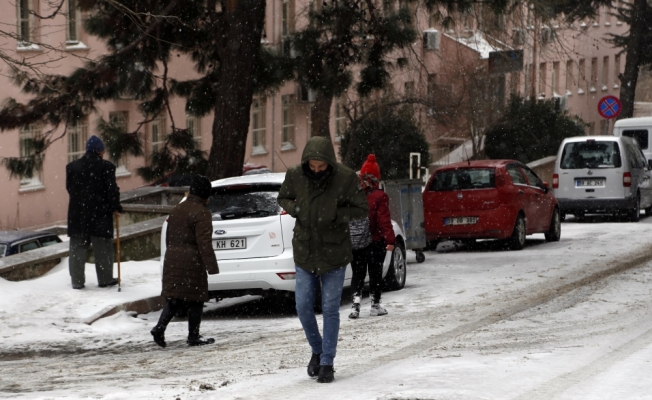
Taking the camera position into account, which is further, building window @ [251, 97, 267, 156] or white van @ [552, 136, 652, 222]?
building window @ [251, 97, 267, 156]

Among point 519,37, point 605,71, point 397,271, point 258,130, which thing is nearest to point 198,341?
point 397,271

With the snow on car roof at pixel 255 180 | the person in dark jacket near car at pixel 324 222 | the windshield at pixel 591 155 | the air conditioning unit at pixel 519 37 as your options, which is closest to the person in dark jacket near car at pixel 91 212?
the snow on car roof at pixel 255 180

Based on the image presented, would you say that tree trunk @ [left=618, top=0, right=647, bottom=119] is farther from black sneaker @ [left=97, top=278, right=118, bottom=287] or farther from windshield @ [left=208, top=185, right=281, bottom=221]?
windshield @ [left=208, top=185, right=281, bottom=221]

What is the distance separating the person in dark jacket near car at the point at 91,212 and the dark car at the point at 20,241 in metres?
3.78

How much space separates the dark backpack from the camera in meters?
12.3

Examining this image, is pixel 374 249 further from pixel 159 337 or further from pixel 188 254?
pixel 159 337

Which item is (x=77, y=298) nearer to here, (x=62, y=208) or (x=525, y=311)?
(x=525, y=311)

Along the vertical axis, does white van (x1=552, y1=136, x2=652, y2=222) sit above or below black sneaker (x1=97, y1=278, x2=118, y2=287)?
above

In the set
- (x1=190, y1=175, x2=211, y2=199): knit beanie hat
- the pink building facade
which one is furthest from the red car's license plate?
(x1=190, y1=175, x2=211, y2=199): knit beanie hat

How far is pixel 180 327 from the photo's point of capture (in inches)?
486

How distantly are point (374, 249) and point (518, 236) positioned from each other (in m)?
7.72

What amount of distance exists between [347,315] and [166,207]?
6.56m

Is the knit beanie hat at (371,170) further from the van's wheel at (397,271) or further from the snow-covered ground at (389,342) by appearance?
the van's wheel at (397,271)

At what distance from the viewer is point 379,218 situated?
12.4 metres
